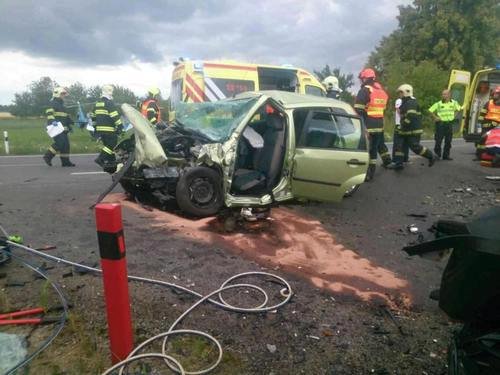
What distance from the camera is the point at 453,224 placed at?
184 centimetres

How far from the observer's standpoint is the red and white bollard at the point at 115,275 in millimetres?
2096

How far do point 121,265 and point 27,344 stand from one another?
0.88 m

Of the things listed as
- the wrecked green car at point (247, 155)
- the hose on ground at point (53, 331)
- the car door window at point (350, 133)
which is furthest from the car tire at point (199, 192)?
the hose on ground at point (53, 331)

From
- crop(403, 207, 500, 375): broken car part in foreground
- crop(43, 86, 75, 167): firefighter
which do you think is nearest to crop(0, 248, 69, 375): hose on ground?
crop(403, 207, 500, 375): broken car part in foreground

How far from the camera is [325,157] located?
5523 mm

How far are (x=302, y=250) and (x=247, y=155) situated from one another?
2.12 metres

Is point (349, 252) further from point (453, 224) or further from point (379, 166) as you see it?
point (379, 166)

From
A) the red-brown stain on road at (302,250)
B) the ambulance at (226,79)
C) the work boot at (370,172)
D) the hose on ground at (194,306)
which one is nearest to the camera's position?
the hose on ground at (194,306)

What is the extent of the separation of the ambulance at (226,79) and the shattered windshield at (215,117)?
12.2 ft

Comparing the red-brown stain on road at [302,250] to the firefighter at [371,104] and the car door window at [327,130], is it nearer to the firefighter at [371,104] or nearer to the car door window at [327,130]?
the car door window at [327,130]

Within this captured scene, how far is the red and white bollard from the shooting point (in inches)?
82.5

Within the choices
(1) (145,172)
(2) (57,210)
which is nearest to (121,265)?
(1) (145,172)

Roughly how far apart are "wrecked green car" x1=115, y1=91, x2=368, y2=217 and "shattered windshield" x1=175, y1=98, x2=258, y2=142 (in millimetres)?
17

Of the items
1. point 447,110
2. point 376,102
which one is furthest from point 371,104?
point 447,110
